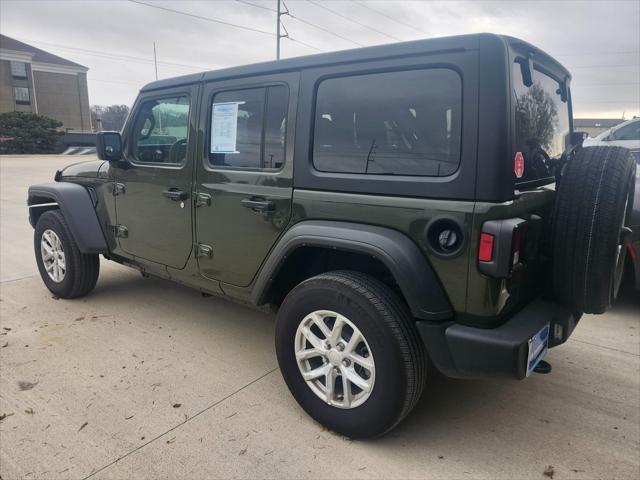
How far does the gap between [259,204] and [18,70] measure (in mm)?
59376

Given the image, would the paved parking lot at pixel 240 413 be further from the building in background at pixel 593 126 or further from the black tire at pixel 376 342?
the building in background at pixel 593 126

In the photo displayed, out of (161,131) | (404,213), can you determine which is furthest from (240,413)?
(161,131)

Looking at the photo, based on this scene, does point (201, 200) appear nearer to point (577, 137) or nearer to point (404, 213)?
point (404, 213)

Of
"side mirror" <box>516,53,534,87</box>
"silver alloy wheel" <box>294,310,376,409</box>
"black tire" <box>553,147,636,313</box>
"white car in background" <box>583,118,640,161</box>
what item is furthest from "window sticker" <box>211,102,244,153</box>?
"white car in background" <box>583,118,640,161</box>

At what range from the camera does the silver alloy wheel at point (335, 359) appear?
239 centimetres

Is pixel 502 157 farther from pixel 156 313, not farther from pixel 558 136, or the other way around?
pixel 156 313

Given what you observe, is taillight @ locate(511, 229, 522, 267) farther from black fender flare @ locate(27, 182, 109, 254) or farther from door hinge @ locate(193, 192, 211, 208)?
black fender flare @ locate(27, 182, 109, 254)

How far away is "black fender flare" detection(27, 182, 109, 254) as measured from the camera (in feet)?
13.5

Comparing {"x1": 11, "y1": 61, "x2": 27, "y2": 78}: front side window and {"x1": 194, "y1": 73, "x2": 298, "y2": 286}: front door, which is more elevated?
{"x1": 11, "y1": 61, "x2": 27, "y2": 78}: front side window

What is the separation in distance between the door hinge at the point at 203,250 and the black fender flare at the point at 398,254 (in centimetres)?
93

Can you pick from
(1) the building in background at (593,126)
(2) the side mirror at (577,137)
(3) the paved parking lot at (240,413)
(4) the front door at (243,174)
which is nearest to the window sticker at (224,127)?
(4) the front door at (243,174)

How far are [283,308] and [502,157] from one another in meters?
1.36

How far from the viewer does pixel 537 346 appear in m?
2.25

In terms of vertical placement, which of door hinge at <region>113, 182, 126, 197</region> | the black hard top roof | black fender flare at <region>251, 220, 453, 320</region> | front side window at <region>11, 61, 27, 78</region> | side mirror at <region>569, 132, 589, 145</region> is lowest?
black fender flare at <region>251, 220, 453, 320</region>
